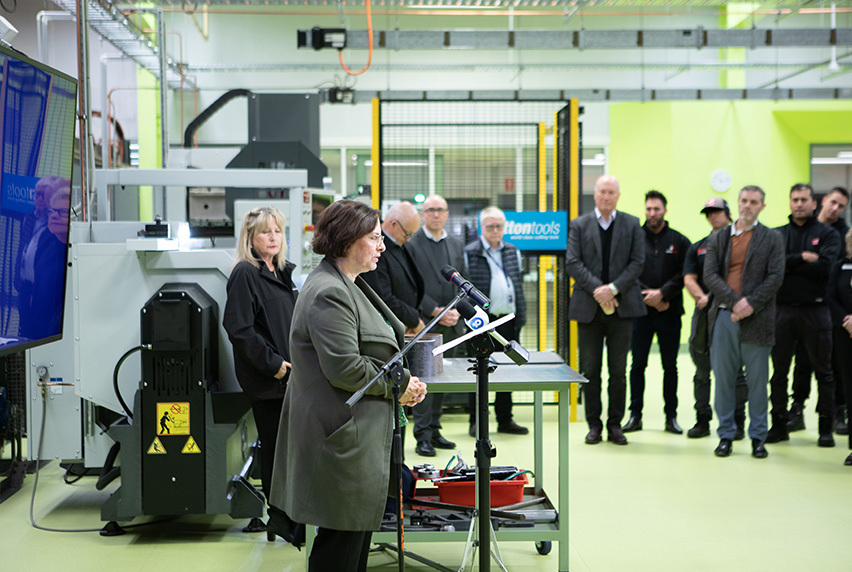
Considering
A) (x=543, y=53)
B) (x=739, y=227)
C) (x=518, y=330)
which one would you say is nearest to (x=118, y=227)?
(x=518, y=330)

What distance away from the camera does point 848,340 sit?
16.0 ft

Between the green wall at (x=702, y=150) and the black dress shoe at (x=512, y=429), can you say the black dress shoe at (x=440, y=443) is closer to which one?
the black dress shoe at (x=512, y=429)

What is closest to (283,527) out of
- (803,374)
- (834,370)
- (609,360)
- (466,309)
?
(466,309)

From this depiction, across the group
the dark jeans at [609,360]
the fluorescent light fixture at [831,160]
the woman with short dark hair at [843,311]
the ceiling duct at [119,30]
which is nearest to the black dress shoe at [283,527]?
the dark jeans at [609,360]

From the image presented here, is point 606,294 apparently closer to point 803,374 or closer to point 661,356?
point 661,356

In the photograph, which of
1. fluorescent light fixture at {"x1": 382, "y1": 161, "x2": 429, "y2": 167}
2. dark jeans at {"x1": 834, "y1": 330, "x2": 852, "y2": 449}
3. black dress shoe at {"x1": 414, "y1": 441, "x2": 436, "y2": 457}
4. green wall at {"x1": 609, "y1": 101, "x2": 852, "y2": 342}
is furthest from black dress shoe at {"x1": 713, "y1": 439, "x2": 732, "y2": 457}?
green wall at {"x1": 609, "y1": 101, "x2": 852, "y2": 342}

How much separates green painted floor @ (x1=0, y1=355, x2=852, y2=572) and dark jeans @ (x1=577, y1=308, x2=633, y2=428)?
1.15 ft

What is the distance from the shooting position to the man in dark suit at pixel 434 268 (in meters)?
5.14

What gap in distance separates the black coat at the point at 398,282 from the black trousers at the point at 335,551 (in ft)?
7.85

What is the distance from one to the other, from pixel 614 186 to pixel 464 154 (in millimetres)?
2503

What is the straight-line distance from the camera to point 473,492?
11.1 feet

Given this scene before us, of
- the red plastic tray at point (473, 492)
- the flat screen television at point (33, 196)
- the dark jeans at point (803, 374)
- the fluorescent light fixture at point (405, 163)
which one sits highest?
the fluorescent light fixture at point (405, 163)

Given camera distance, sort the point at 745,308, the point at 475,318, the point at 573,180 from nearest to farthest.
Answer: the point at 475,318 → the point at 745,308 → the point at 573,180

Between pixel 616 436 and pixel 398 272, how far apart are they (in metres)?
1.93
